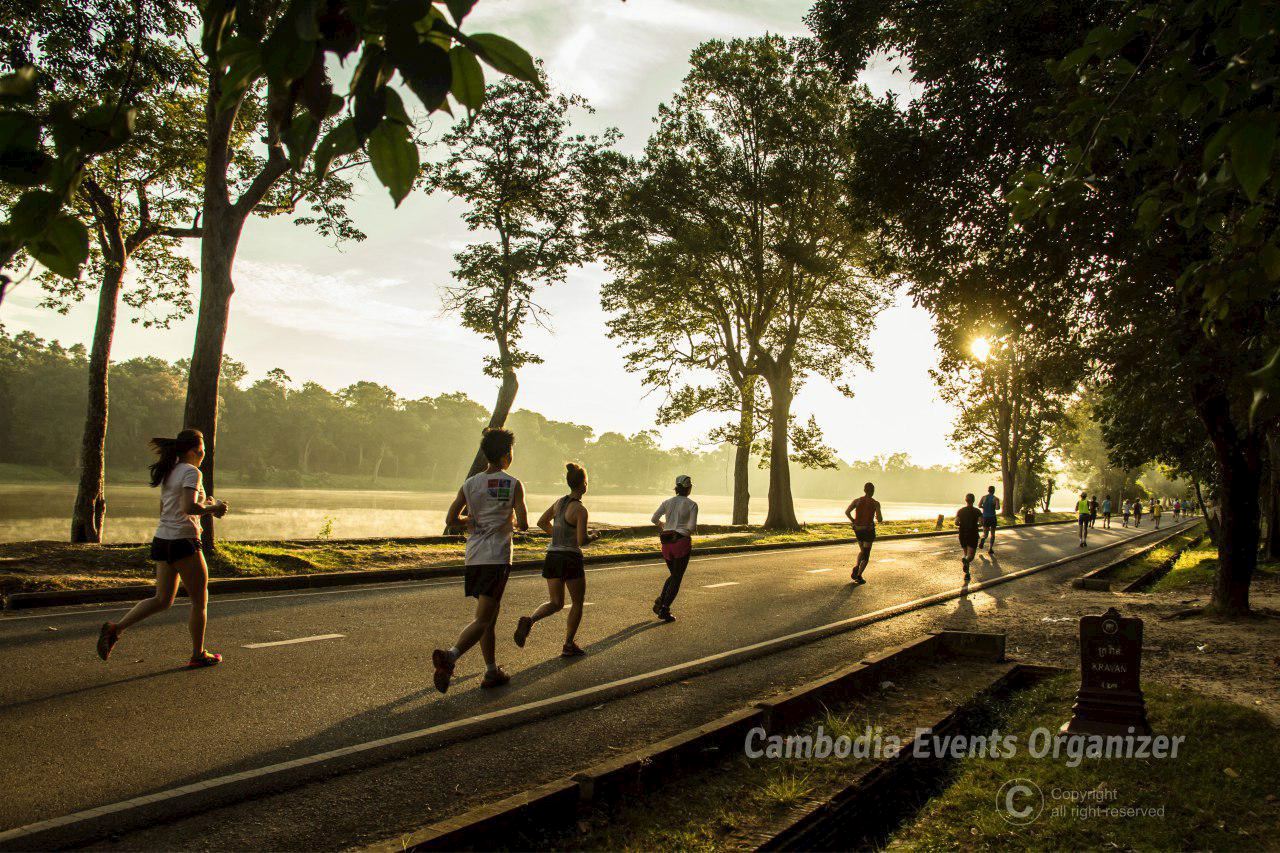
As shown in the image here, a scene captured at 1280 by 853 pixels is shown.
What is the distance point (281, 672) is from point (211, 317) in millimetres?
8868

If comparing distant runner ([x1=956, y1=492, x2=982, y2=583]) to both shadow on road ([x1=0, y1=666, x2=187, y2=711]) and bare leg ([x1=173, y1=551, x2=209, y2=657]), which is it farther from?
shadow on road ([x1=0, y1=666, x2=187, y2=711])

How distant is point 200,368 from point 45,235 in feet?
42.8

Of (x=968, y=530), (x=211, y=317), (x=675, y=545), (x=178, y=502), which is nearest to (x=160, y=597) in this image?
(x=178, y=502)

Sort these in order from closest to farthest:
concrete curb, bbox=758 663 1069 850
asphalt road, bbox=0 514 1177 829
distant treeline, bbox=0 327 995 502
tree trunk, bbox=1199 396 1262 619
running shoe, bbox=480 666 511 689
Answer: concrete curb, bbox=758 663 1069 850 → asphalt road, bbox=0 514 1177 829 → running shoe, bbox=480 666 511 689 → tree trunk, bbox=1199 396 1262 619 → distant treeline, bbox=0 327 995 502

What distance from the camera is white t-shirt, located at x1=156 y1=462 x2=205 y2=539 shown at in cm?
604

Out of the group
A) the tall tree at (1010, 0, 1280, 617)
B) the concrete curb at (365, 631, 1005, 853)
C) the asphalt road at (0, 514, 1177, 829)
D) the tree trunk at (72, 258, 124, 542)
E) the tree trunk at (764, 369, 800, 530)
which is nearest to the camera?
the tall tree at (1010, 0, 1280, 617)

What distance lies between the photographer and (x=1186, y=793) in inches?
163

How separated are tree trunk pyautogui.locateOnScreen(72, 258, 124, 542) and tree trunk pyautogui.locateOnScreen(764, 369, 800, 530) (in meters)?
22.3


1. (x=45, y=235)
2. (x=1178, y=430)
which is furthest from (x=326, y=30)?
(x=1178, y=430)

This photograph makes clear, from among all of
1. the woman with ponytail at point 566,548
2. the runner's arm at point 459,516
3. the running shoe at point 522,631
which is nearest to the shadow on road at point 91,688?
the runner's arm at point 459,516

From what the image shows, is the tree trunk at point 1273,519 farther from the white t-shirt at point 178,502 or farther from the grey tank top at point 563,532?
the white t-shirt at point 178,502

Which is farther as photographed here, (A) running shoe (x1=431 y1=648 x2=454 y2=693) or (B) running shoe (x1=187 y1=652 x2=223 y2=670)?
(B) running shoe (x1=187 y1=652 x2=223 y2=670)
